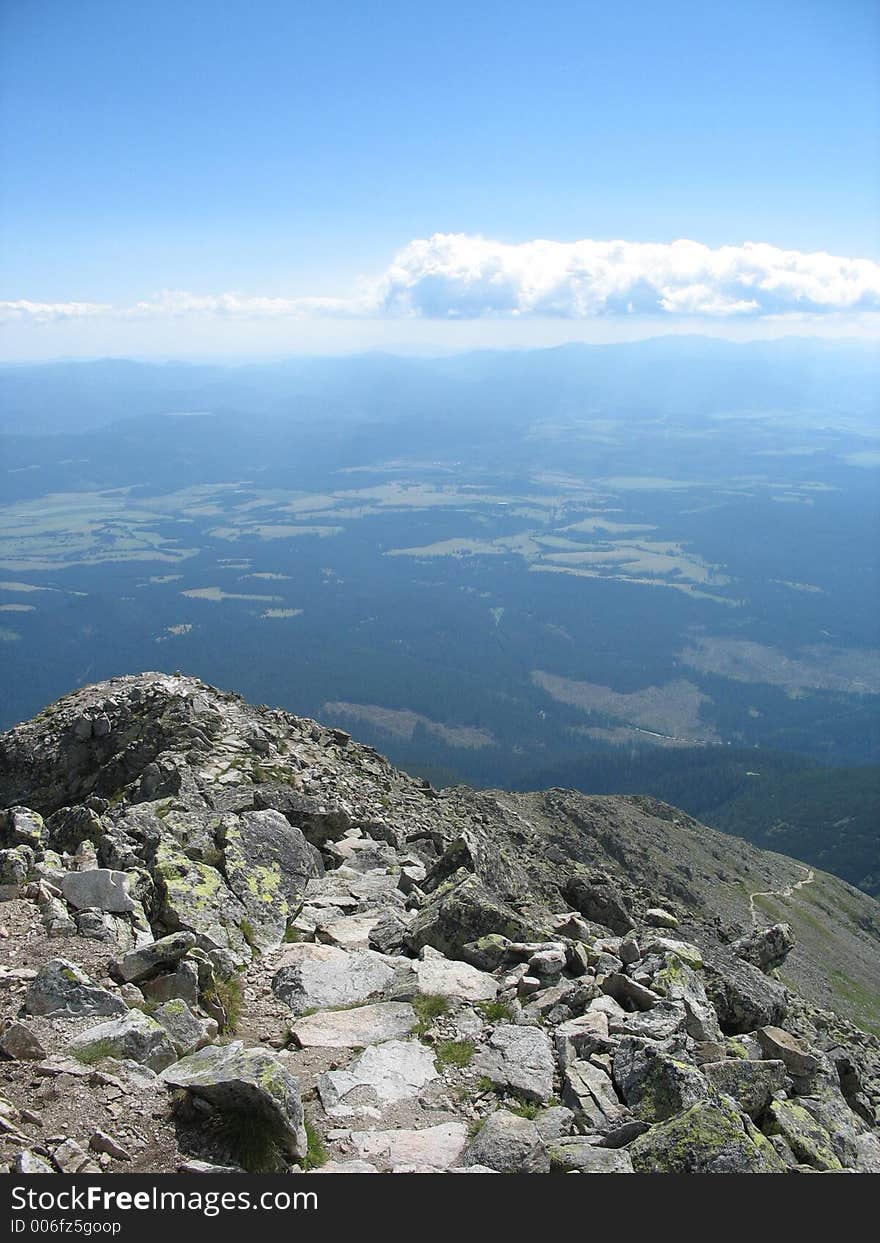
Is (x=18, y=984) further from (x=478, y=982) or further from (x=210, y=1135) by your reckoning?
A: (x=478, y=982)

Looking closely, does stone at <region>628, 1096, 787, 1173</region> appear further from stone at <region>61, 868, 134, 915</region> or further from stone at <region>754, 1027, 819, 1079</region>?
stone at <region>61, 868, 134, 915</region>

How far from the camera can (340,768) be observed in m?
39.0

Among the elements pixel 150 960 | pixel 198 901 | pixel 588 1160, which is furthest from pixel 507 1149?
pixel 198 901

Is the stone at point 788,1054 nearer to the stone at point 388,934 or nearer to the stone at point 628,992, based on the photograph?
the stone at point 628,992

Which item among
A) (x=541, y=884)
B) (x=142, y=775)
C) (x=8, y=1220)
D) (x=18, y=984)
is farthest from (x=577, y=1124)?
(x=142, y=775)

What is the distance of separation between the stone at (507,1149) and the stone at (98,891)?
9.91 meters

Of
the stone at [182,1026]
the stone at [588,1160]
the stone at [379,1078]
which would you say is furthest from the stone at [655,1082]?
the stone at [182,1026]

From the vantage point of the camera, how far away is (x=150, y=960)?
Answer: 1716 cm

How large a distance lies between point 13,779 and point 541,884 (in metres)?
23.2

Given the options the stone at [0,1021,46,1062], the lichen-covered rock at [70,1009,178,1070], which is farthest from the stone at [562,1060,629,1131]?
the stone at [0,1021,46,1062]

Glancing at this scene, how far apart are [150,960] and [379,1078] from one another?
519cm

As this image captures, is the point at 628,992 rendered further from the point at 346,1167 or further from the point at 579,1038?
the point at 346,1167

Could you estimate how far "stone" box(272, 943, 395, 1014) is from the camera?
738 inches

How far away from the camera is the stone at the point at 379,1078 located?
14648 millimetres
